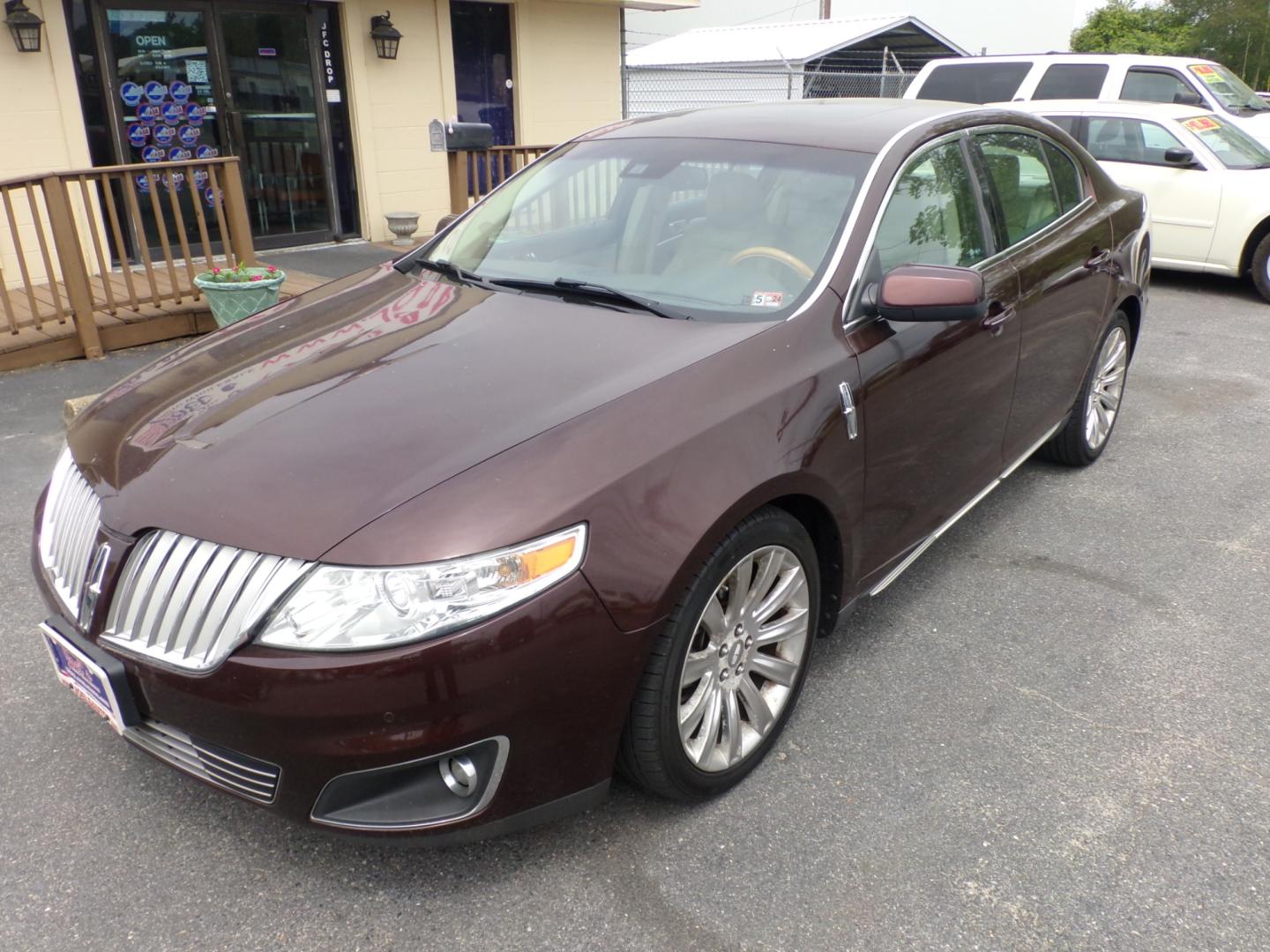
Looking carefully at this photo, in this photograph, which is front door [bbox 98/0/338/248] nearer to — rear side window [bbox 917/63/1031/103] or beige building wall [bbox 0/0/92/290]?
beige building wall [bbox 0/0/92/290]

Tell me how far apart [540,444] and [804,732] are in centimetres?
126

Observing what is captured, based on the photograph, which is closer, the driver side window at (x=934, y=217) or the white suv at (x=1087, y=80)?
the driver side window at (x=934, y=217)

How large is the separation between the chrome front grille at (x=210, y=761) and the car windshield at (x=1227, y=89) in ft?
41.4

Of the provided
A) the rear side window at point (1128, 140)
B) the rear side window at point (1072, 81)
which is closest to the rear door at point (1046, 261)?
the rear side window at point (1128, 140)

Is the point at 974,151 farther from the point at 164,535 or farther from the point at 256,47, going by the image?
the point at 256,47

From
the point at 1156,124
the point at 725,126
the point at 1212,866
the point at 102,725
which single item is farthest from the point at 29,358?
the point at 1156,124

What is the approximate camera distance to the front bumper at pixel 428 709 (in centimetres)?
195

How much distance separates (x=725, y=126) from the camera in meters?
3.44

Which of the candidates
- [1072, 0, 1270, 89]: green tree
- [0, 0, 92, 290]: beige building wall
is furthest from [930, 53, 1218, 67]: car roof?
[1072, 0, 1270, 89]: green tree

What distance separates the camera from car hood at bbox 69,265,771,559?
2127 millimetres

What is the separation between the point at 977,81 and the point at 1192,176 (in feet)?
11.4

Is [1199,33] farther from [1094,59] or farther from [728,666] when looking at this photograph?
[728,666]

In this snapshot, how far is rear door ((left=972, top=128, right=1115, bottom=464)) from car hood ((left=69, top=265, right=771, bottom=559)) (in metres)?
1.45

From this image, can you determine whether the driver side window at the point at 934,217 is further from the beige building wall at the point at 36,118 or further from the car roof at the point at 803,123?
the beige building wall at the point at 36,118
